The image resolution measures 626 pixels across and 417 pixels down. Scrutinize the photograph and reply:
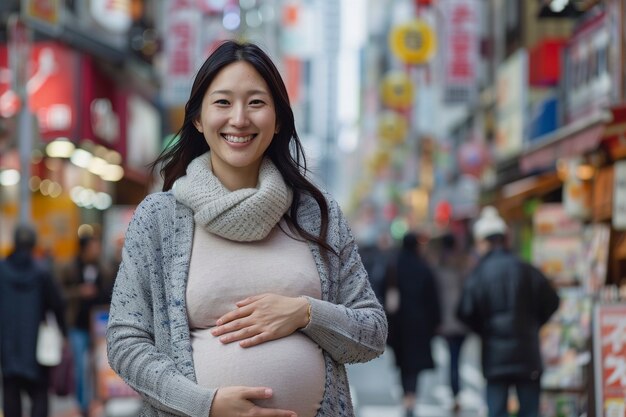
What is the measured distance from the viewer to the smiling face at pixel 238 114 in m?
3.29

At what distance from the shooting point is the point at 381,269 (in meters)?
15.8

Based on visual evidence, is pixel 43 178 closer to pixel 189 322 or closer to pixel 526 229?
pixel 526 229

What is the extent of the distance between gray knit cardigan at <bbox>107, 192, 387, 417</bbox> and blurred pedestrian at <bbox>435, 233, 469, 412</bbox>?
34.5 ft

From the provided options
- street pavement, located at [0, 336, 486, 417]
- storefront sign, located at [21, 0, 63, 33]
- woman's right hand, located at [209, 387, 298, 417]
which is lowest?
street pavement, located at [0, 336, 486, 417]

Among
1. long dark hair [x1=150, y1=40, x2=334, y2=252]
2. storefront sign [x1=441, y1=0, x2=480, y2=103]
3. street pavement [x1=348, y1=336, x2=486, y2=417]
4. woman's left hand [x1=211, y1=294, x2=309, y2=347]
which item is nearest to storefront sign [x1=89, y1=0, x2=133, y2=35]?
storefront sign [x1=441, y1=0, x2=480, y2=103]

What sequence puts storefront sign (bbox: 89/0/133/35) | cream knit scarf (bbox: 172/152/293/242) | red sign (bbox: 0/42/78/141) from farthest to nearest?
storefront sign (bbox: 89/0/133/35) → red sign (bbox: 0/42/78/141) → cream knit scarf (bbox: 172/152/293/242)

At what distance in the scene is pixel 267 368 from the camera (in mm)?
3139

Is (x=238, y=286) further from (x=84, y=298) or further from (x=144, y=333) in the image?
(x=84, y=298)

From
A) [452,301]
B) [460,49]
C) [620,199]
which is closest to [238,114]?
[620,199]

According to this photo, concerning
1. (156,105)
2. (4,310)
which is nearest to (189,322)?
(4,310)

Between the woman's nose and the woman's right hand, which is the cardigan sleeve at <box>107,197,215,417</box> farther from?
the woman's nose

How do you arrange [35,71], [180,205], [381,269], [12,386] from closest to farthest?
1. [180,205]
2. [12,386]
3. [381,269]
4. [35,71]

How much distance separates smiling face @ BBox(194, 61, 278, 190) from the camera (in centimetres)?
329

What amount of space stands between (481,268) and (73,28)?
1654 cm
